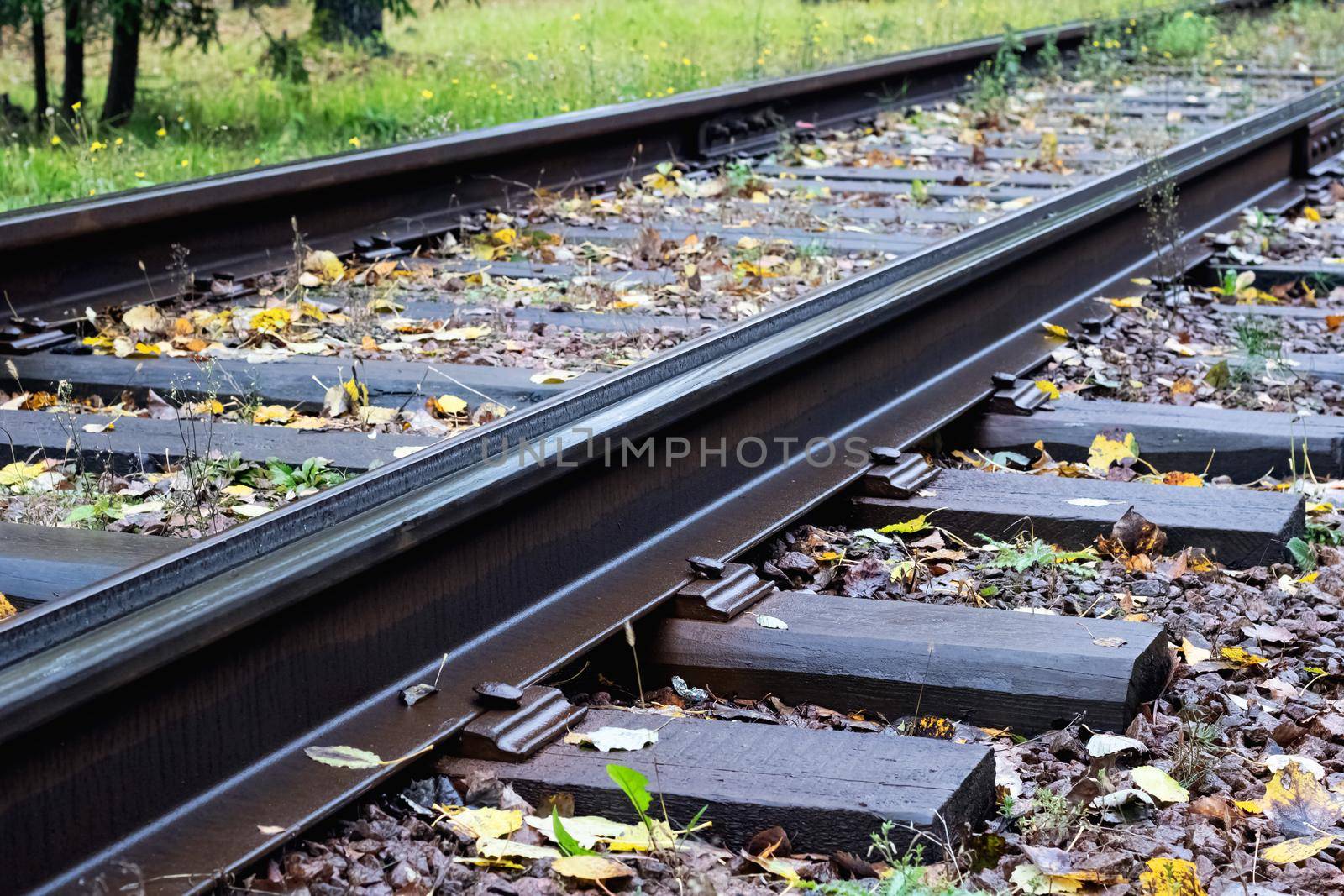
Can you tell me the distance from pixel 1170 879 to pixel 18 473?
96.3 inches

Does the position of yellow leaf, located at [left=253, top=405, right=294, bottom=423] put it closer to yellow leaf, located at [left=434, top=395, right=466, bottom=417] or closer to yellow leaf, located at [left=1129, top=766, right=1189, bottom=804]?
yellow leaf, located at [left=434, top=395, right=466, bottom=417]

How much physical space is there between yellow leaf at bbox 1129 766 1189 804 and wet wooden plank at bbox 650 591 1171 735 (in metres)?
0.13

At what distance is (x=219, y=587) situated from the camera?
77.4 inches

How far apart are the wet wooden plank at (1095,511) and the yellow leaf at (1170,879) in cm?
121

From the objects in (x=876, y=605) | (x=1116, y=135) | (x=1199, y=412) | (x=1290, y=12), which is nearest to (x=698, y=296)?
(x=1199, y=412)

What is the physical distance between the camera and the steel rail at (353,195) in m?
4.43

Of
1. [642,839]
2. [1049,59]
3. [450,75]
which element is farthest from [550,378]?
[1049,59]

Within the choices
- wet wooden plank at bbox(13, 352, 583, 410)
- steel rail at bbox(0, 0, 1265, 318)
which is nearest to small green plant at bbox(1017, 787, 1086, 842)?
wet wooden plank at bbox(13, 352, 583, 410)

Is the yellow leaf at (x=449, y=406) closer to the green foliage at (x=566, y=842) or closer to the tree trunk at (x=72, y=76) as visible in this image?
the green foliage at (x=566, y=842)

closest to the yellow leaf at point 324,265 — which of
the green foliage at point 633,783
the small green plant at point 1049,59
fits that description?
the green foliage at point 633,783

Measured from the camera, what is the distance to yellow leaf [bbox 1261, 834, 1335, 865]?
203cm

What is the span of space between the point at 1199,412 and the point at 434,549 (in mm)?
2256

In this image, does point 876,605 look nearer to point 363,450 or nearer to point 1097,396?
point 363,450

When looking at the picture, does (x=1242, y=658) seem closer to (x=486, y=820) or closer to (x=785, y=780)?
(x=785, y=780)
